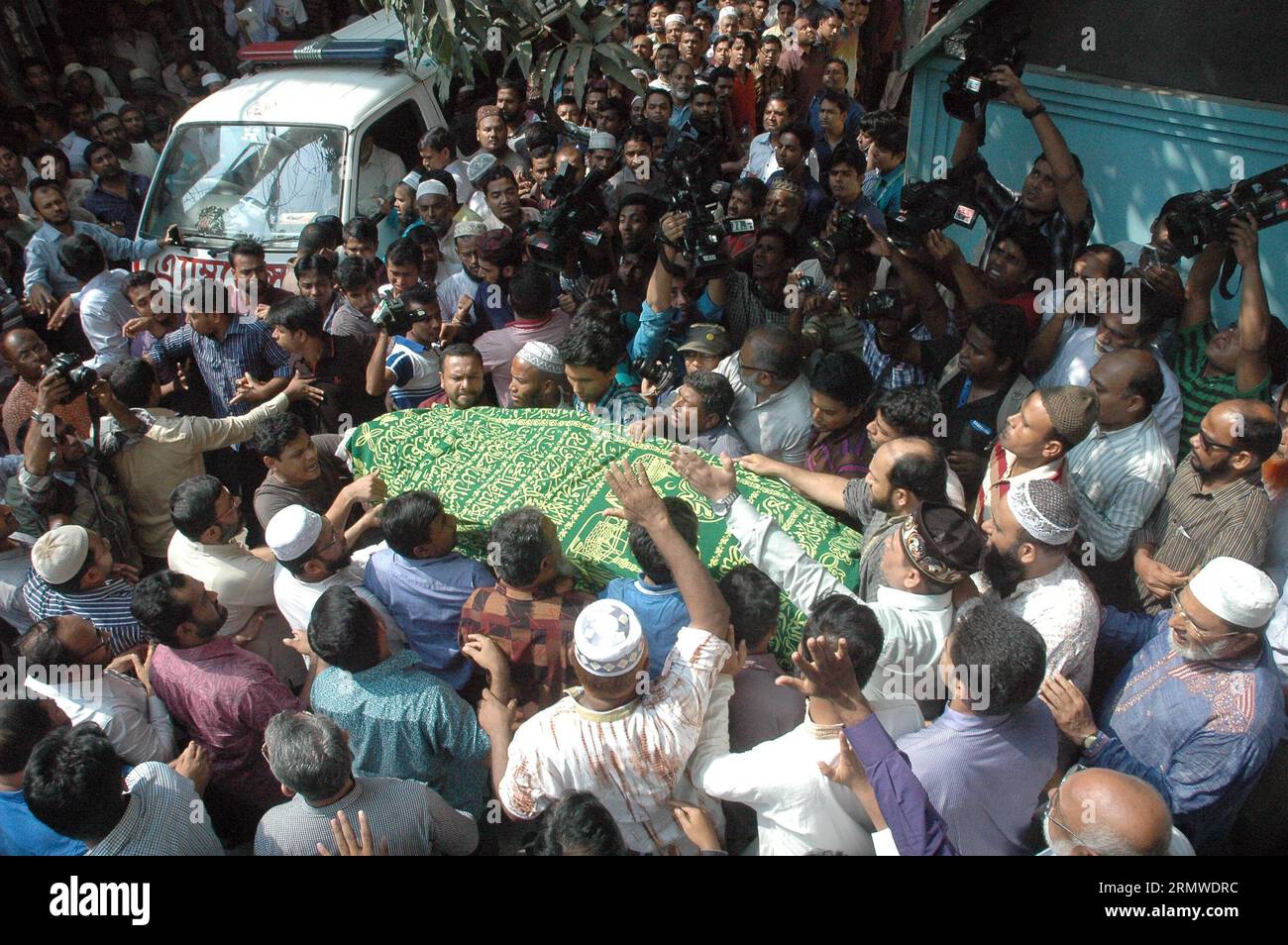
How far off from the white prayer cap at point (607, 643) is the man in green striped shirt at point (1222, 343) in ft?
8.13

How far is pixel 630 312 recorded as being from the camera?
16.0 ft

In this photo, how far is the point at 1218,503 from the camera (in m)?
2.94

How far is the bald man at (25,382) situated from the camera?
13.3ft

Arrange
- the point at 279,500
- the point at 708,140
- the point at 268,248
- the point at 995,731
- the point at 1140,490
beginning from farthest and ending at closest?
the point at 708,140 < the point at 268,248 < the point at 279,500 < the point at 1140,490 < the point at 995,731

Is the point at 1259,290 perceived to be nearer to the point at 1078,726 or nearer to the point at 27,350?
the point at 1078,726

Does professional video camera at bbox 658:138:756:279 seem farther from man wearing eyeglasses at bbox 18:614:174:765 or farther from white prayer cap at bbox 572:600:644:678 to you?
man wearing eyeglasses at bbox 18:614:174:765

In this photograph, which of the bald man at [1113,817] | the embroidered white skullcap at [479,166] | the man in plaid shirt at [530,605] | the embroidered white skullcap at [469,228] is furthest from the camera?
the embroidered white skullcap at [479,166]

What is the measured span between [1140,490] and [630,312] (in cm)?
258

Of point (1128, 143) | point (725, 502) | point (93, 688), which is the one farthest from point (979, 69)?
point (93, 688)

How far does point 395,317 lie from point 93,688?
2153 millimetres

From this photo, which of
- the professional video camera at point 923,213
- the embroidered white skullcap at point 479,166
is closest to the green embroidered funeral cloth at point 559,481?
the professional video camera at point 923,213

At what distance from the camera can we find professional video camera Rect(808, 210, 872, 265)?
14.1ft

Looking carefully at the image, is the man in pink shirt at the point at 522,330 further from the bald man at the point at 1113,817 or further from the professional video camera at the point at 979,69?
the bald man at the point at 1113,817
